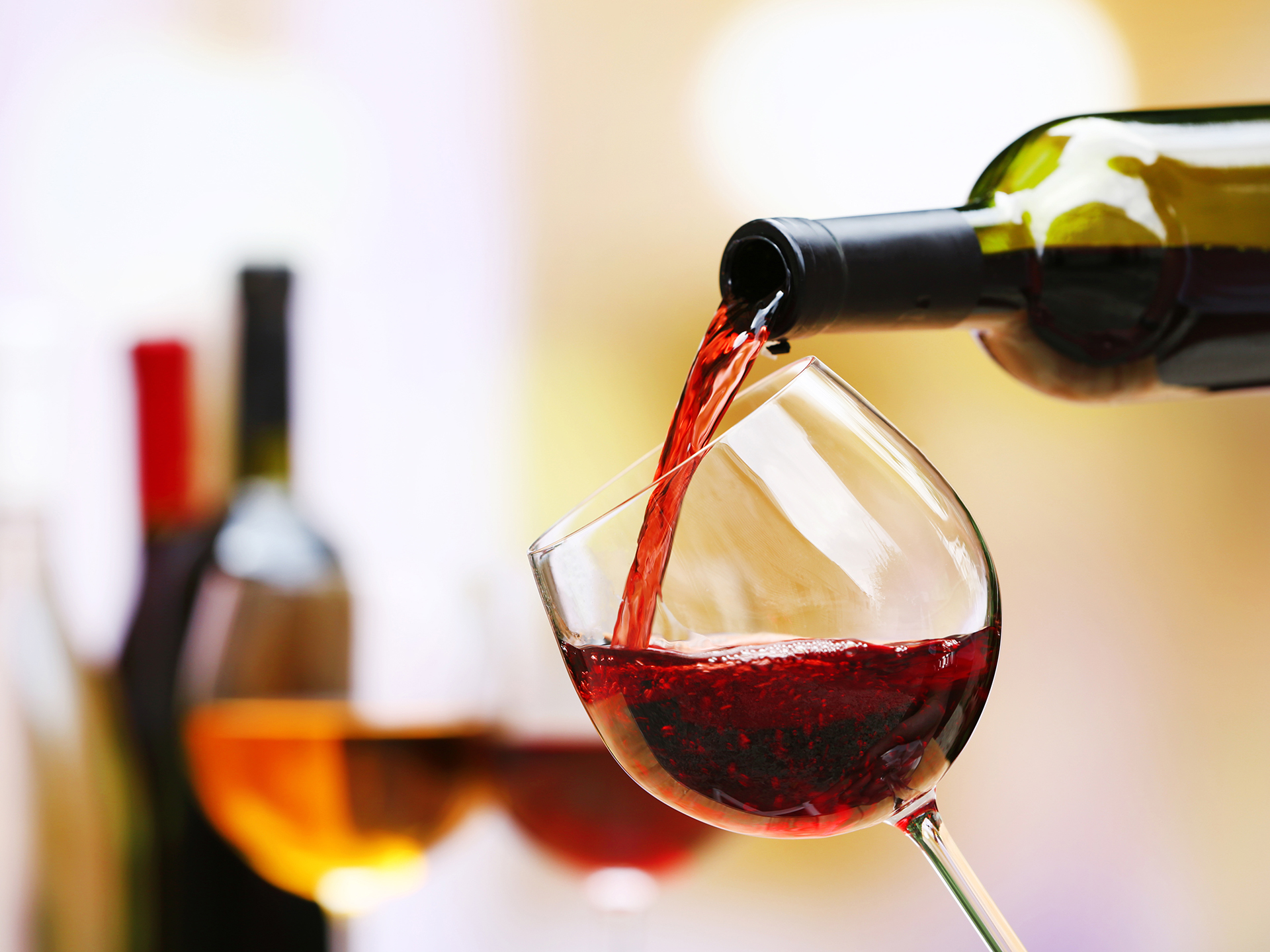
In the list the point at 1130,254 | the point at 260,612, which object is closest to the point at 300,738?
the point at 260,612

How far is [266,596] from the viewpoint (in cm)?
105

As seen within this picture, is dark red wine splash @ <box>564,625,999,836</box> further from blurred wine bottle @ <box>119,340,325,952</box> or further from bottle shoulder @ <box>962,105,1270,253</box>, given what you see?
blurred wine bottle @ <box>119,340,325,952</box>

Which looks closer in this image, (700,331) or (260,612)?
(260,612)

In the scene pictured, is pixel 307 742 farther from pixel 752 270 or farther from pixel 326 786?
pixel 752 270

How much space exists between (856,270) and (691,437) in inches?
3.9

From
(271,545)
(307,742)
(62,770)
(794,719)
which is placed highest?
(794,719)

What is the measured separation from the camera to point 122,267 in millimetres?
1411

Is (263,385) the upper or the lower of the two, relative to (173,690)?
upper

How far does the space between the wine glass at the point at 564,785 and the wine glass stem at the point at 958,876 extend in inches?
18.2

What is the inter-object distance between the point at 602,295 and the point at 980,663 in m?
1.07

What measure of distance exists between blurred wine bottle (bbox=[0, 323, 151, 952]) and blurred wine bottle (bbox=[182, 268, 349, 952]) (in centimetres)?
18

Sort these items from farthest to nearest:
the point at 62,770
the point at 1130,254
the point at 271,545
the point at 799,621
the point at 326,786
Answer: the point at 62,770
the point at 271,545
the point at 326,786
the point at 1130,254
the point at 799,621

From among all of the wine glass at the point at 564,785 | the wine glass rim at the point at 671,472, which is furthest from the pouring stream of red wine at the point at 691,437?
the wine glass at the point at 564,785

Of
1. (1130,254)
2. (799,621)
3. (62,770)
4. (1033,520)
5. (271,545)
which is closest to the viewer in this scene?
(799,621)
